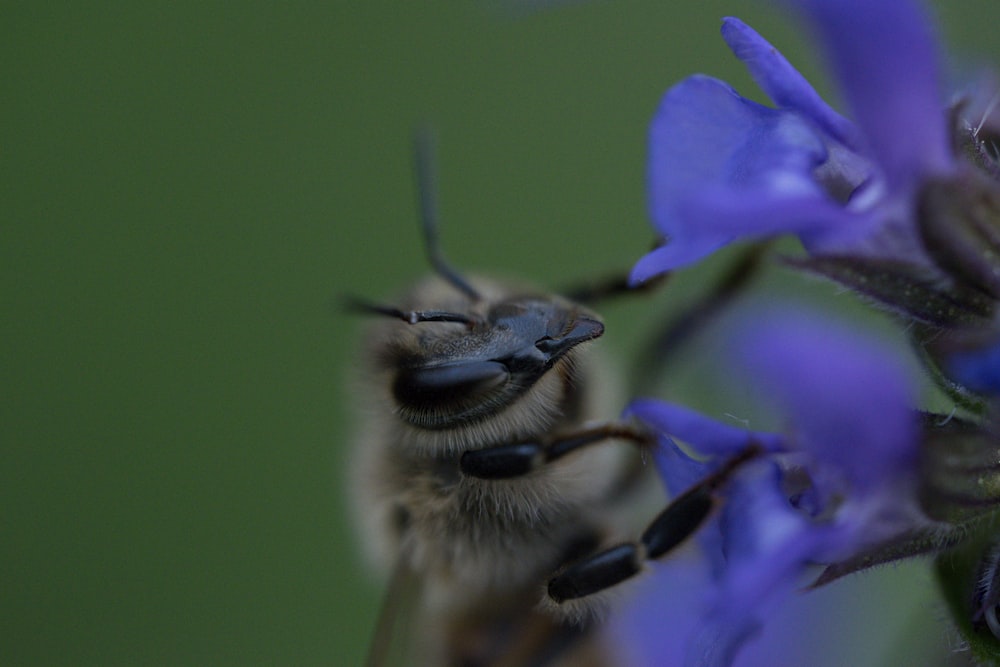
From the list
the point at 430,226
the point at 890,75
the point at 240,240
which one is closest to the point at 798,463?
the point at 890,75

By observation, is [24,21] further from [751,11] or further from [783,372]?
[783,372]

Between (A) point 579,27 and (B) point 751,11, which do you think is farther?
(A) point 579,27

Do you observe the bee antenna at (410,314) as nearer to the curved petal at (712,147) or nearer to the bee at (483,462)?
the bee at (483,462)

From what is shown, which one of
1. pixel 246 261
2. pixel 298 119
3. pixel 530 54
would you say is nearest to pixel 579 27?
pixel 530 54

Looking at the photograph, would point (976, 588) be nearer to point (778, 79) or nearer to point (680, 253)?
point (680, 253)

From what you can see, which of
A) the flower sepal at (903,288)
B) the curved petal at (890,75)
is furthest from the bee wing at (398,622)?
the curved petal at (890,75)

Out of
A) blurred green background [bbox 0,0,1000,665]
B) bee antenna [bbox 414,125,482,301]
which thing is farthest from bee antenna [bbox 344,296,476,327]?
blurred green background [bbox 0,0,1000,665]
